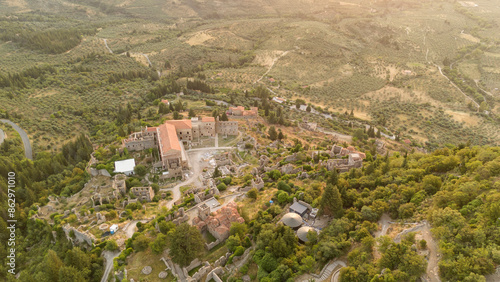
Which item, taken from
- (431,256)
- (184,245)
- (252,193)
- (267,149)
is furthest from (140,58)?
(431,256)

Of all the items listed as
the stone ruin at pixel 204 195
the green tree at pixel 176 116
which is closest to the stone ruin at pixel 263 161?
the stone ruin at pixel 204 195

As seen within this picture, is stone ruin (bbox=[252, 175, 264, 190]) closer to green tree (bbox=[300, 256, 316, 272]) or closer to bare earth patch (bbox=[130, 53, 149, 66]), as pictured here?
green tree (bbox=[300, 256, 316, 272])

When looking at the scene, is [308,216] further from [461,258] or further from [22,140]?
[22,140]

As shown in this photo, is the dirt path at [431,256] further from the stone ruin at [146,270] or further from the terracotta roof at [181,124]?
the terracotta roof at [181,124]

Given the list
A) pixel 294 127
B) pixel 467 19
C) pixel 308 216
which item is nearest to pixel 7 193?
pixel 308 216

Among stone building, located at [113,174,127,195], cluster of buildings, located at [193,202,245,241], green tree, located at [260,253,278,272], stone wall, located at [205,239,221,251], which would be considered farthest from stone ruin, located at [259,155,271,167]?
stone building, located at [113,174,127,195]

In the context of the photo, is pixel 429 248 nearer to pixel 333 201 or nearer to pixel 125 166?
pixel 333 201
